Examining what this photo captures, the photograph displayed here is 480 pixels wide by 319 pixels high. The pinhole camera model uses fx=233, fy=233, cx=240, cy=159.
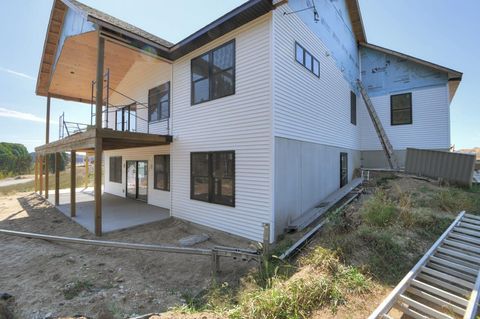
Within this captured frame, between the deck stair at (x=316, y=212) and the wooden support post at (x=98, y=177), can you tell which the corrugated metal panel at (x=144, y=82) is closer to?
the wooden support post at (x=98, y=177)

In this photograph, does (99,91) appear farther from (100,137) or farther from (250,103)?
(250,103)

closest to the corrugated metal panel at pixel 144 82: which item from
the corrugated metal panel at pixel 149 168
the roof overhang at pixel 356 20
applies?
the corrugated metal panel at pixel 149 168

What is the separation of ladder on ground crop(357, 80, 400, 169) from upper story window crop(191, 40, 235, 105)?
9540 mm

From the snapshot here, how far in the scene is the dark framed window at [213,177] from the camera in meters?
7.14

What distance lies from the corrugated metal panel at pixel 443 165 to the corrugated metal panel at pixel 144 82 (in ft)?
36.2

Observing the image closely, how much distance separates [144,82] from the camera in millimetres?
11242

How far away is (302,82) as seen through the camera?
7672 millimetres

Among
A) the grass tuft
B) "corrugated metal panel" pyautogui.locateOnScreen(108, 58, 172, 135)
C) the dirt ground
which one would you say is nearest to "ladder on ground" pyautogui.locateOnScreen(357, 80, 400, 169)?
the dirt ground

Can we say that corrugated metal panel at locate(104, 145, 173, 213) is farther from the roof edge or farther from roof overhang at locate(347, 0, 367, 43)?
the roof edge

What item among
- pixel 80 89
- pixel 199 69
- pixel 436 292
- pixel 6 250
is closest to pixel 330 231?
pixel 436 292

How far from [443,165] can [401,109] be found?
15.0 ft

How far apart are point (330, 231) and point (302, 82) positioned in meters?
4.78

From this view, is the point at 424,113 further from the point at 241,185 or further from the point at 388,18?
the point at 241,185

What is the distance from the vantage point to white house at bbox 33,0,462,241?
645 centimetres
